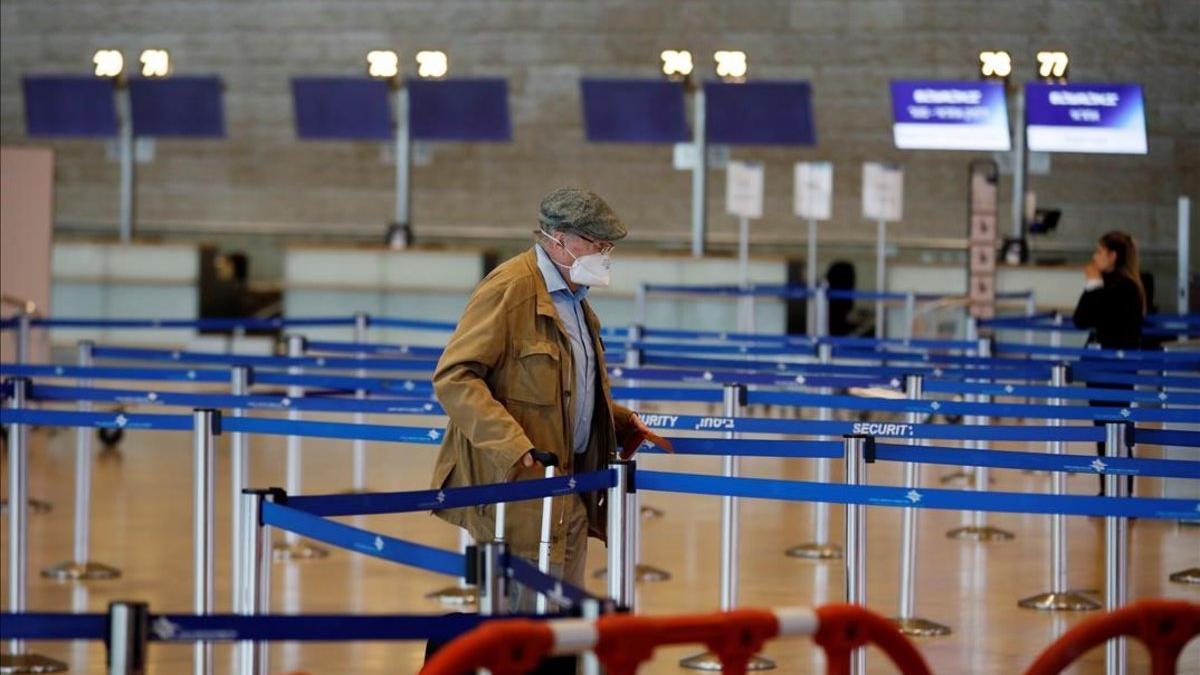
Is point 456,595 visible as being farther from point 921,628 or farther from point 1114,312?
point 1114,312

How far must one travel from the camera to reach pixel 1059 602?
32.2 feet

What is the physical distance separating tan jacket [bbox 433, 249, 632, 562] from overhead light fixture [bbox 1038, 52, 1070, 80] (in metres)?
17.7

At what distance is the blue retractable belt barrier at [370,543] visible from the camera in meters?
4.82

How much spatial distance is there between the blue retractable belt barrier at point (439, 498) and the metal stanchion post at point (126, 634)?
4.48 ft

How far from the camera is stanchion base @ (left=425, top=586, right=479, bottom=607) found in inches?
383

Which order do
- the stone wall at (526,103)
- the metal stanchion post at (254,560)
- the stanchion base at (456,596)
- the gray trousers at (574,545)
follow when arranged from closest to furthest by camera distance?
the metal stanchion post at (254,560), the gray trousers at (574,545), the stanchion base at (456,596), the stone wall at (526,103)

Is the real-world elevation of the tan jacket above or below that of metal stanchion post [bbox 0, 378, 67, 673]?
above

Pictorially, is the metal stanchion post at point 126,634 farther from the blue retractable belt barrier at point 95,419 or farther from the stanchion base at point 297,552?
the stanchion base at point 297,552

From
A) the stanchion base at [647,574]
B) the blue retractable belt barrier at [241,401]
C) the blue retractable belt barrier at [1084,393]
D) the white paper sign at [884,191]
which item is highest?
the white paper sign at [884,191]

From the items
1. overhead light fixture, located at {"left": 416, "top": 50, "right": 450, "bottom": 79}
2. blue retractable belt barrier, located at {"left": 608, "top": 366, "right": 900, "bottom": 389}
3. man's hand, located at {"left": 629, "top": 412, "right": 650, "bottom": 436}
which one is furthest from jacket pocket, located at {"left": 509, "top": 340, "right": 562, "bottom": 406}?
overhead light fixture, located at {"left": 416, "top": 50, "right": 450, "bottom": 79}

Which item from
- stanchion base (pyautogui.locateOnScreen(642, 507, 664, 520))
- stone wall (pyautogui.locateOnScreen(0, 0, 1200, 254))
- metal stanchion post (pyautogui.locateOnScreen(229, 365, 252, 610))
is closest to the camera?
metal stanchion post (pyautogui.locateOnScreen(229, 365, 252, 610))

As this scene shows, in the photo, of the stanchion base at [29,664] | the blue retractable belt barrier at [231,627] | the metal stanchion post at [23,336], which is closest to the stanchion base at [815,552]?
the stanchion base at [29,664]

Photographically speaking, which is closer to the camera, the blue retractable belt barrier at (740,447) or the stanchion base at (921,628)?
the blue retractable belt barrier at (740,447)

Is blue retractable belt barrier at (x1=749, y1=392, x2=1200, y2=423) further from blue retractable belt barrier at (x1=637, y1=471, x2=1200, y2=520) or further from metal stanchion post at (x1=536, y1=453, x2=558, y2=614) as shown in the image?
metal stanchion post at (x1=536, y1=453, x2=558, y2=614)
